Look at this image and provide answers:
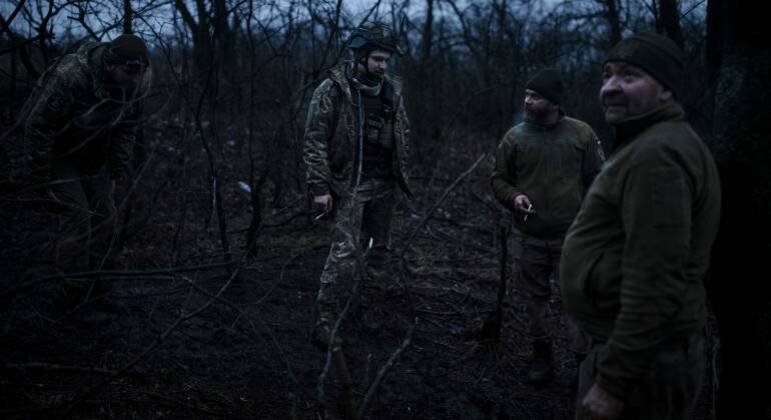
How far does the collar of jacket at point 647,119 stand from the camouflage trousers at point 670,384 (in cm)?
73

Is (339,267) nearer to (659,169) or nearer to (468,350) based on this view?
(468,350)

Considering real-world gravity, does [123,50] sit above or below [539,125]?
above

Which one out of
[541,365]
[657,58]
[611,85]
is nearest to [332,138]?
[541,365]

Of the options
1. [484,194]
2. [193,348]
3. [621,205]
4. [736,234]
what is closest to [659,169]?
[621,205]

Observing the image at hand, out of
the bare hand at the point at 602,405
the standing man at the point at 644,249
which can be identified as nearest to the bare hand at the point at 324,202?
the standing man at the point at 644,249

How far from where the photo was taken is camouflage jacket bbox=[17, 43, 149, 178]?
12.1 feet

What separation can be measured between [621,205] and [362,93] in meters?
2.76

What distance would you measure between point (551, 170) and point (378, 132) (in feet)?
4.32

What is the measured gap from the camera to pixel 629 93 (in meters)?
2.12

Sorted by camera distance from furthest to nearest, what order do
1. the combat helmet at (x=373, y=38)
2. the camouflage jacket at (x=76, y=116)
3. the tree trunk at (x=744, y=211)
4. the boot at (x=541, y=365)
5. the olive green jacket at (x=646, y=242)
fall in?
the combat helmet at (x=373, y=38) < the boot at (x=541, y=365) < the camouflage jacket at (x=76, y=116) < the tree trunk at (x=744, y=211) < the olive green jacket at (x=646, y=242)

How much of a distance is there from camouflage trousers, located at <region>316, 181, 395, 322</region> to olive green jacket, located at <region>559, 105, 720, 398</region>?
6.99 feet

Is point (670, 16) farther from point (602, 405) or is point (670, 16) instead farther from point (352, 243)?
point (602, 405)

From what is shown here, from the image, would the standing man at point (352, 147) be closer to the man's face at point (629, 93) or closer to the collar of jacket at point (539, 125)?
the collar of jacket at point (539, 125)

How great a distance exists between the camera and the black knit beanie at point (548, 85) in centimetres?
390
